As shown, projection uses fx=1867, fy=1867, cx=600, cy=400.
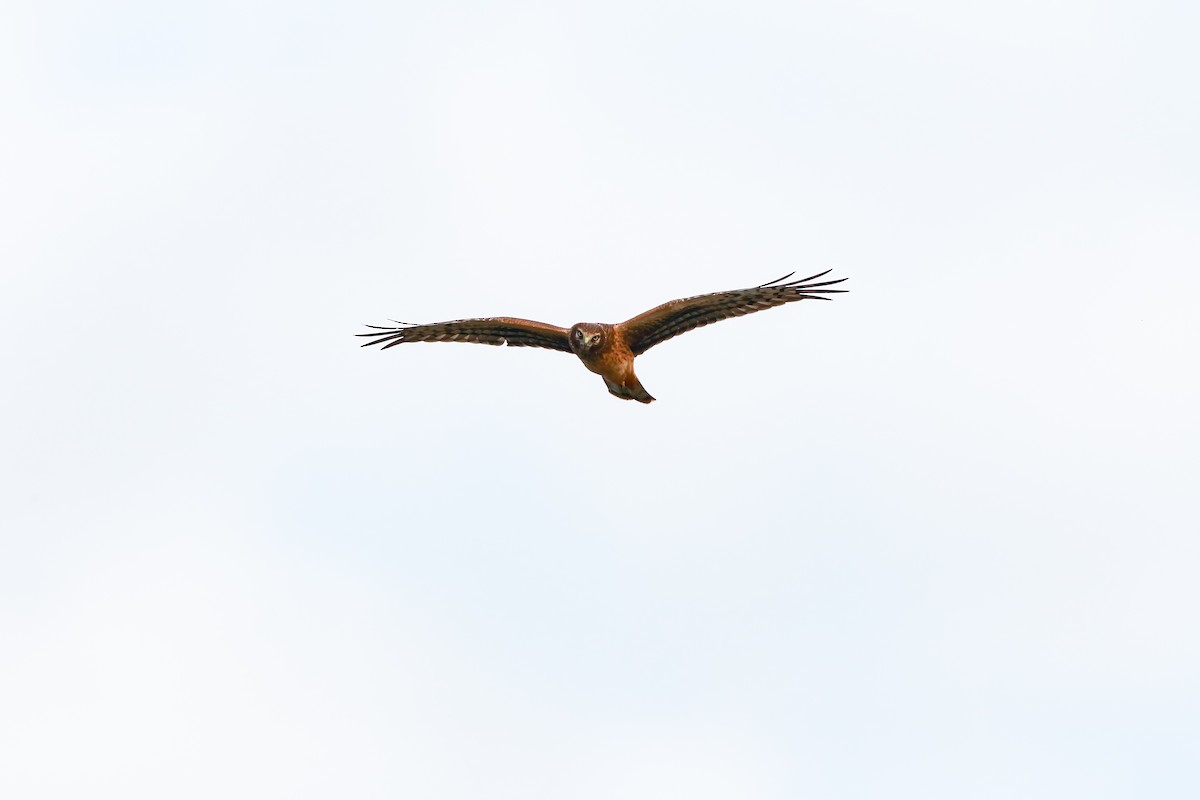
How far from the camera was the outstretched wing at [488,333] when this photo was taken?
26.0 m

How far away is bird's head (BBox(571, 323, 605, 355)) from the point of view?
24.8 m

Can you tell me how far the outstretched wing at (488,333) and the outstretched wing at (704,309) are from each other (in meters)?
1.17

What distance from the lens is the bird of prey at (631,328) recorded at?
24375 millimetres

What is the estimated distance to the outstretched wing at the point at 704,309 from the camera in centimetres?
2411

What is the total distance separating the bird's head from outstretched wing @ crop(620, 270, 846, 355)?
0.38 meters

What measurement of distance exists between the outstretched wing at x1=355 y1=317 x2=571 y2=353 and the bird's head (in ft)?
2.74

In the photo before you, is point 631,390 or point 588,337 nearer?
point 588,337

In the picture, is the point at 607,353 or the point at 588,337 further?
the point at 607,353

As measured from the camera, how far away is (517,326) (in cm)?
2608

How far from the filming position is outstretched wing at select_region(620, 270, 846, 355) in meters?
24.1

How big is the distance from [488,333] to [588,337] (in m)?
2.35

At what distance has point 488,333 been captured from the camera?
26.6m

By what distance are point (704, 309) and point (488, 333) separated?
11.2 feet

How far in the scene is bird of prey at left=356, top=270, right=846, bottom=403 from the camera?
2438 cm
